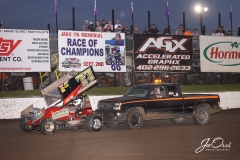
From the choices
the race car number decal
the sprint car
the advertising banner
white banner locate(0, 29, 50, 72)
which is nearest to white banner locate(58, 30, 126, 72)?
white banner locate(0, 29, 50, 72)

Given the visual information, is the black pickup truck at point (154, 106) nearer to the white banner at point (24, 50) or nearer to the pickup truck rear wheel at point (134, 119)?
the pickup truck rear wheel at point (134, 119)

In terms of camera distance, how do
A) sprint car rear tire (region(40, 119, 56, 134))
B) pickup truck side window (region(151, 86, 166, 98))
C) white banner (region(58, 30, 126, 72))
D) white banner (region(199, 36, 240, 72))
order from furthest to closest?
white banner (region(199, 36, 240, 72))
white banner (region(58, 30, 126, 72))
pickup truck side window (region(151, 86, 166, 98))
sprint car rear tire (region(40, 119, 56, 134))

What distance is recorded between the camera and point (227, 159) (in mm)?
9453

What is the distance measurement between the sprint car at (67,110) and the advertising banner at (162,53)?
913 centimetres

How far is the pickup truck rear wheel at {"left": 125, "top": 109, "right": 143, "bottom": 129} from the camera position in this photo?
1562 centimetres

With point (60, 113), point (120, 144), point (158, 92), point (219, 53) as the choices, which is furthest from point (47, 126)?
point (219, 53)

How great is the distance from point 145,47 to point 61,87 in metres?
10.2

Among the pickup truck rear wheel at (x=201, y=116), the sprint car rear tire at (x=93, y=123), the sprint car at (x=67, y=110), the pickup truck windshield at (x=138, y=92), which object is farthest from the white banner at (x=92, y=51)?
the sprint car rear tire at (x=93, y=123)

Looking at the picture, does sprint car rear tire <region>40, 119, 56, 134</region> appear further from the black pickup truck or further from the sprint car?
the black pickup truck

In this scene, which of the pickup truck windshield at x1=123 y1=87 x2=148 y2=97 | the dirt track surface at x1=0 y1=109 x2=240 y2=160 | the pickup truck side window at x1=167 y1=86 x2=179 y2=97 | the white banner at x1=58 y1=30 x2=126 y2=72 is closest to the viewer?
the dirt track surface at x1=0 y1=109 x2=240 y2=160

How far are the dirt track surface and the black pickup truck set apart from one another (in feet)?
2.37

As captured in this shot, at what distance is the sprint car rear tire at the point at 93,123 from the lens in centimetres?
1495

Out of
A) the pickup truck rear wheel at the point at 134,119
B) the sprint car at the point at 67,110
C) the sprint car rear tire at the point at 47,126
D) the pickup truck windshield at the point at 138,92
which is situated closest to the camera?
the sprint car rear tire at the point at 47,126

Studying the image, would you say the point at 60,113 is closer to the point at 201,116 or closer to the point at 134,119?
the point at 134,119
